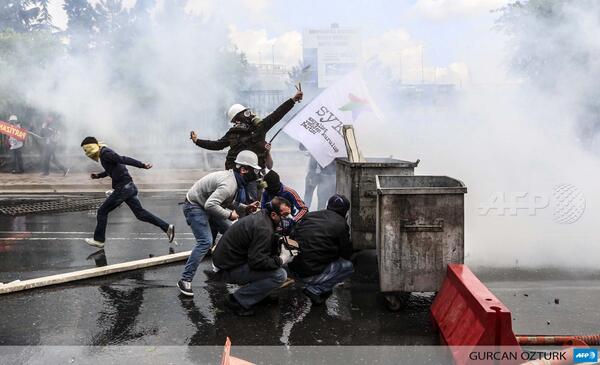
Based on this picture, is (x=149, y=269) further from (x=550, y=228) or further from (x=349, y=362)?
(x=550, y=228)

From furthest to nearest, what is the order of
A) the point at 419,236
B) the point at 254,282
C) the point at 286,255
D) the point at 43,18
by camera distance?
the point at 43,18 < the point at 286,255 < the point at 254,282 < the point at 419,236

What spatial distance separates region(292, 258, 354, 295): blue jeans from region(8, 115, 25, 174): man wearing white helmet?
11468mm

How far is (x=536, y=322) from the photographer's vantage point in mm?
4023

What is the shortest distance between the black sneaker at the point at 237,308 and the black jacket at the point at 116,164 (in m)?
2.49

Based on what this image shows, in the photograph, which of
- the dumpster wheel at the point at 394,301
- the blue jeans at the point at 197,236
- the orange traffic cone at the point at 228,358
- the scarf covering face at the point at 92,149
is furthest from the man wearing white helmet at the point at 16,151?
the orange traffic cone at the point at 228,358

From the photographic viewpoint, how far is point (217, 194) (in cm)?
464

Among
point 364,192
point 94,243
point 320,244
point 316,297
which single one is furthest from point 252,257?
point 94,243

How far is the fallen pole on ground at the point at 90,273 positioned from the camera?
187 inches

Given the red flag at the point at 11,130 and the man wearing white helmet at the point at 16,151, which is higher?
the red flag at the point at 11,130

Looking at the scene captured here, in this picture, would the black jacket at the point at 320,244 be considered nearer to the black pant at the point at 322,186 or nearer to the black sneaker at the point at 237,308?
Result: the black sneaker at the point at 237,308

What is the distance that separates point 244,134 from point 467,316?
3343mm

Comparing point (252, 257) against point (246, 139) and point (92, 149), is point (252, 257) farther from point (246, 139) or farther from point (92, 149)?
point (92, 149)

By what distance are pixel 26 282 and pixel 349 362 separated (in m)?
3.15

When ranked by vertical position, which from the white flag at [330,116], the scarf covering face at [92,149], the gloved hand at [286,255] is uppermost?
the white flag at [330,116]
